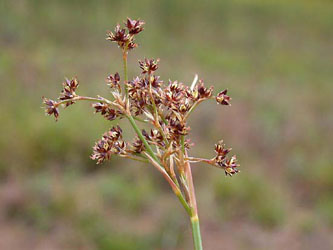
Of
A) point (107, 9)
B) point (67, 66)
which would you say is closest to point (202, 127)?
point (67, 66)

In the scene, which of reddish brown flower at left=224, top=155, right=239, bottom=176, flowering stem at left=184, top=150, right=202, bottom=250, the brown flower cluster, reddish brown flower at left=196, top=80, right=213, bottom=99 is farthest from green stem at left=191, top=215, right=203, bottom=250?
the brown flower cluster

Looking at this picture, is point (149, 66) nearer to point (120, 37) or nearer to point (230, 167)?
point (120, 37)

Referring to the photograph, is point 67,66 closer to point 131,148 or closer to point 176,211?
point 176,211

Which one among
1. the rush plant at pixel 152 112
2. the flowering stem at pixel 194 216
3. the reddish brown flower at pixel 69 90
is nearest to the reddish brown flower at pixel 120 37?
the rush plant at pixel 152 112

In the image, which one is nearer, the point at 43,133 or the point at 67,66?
the point at 43,133

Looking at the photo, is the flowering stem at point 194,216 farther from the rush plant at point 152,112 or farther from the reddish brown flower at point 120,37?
the reddish brown flower at point 120,37

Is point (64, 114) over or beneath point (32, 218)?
over
